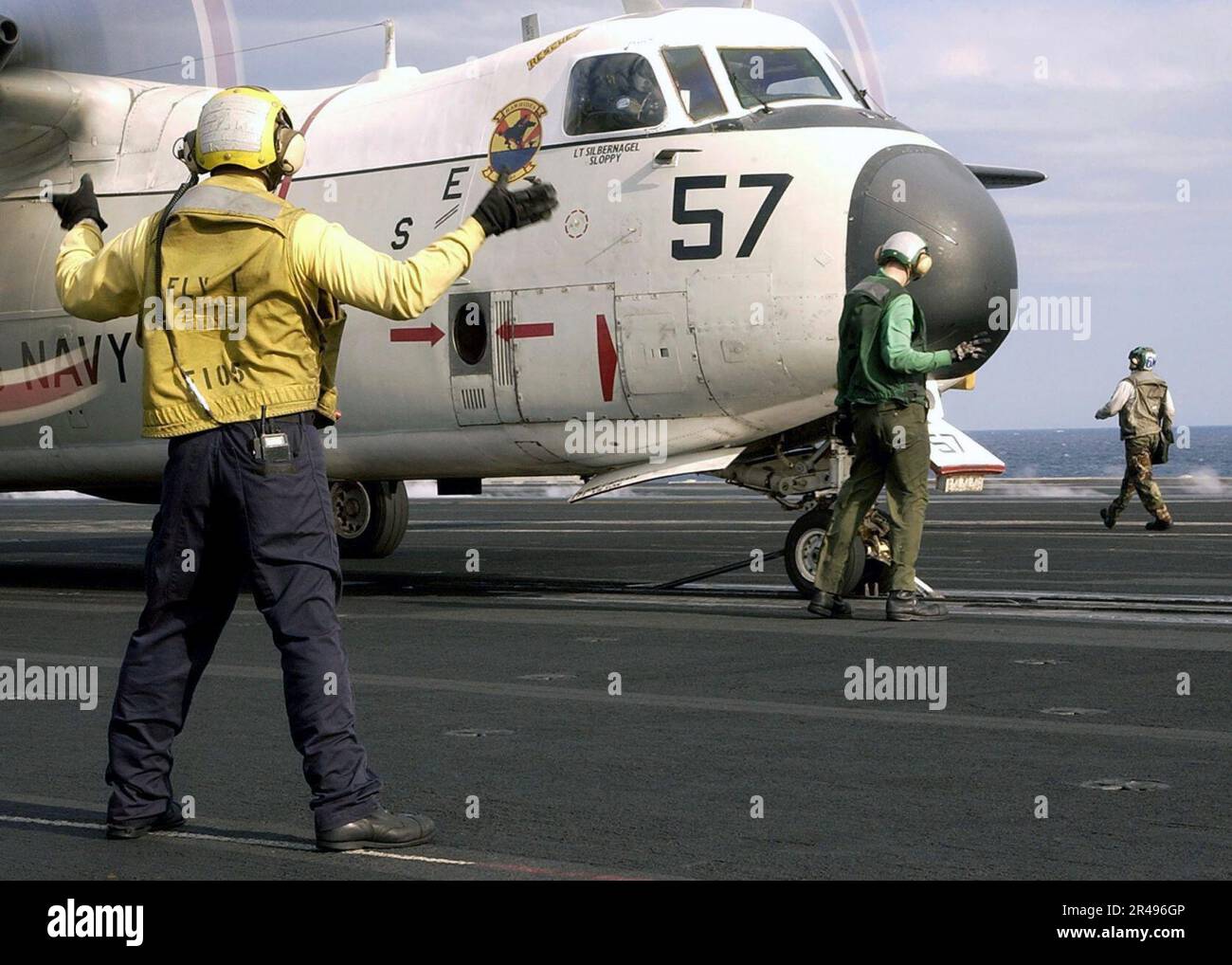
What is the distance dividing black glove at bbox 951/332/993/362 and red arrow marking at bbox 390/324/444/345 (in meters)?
3.57

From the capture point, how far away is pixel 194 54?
48.6ft

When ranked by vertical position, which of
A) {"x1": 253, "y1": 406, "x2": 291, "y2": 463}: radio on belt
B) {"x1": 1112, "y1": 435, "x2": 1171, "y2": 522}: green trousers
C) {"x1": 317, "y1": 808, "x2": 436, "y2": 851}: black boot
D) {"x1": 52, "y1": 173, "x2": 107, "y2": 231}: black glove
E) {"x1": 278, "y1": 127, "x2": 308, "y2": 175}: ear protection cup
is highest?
{"x1": 278, "y1": 127, "x2": 308, "y2": 175}: ear protection cup

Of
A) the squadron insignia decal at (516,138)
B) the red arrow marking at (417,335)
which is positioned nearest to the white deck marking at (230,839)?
the red arrow marking at (417,335)

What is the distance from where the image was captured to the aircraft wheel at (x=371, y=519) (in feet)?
53.7

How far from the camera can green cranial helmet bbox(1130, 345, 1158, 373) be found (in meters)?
21.0

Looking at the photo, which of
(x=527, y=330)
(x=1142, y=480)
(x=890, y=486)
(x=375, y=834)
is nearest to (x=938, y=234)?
(x=890, y=486)

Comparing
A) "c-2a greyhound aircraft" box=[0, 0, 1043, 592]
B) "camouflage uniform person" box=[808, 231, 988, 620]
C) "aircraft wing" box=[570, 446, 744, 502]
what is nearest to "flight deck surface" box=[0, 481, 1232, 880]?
"camouflage uniform person" box=[808, 231, 988, 620]

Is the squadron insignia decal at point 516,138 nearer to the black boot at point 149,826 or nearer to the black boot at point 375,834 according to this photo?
the black boot at point 149,826

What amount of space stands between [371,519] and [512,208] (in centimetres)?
1131

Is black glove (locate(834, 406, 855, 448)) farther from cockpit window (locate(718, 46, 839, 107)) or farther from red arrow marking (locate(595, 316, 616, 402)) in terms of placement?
cockpit window (locate(718, 46, 839, 107))

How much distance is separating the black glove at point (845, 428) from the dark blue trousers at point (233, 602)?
19.0ft

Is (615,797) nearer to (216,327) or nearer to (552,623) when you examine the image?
(216,327)

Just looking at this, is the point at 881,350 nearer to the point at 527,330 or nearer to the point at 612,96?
the point at 527,330
